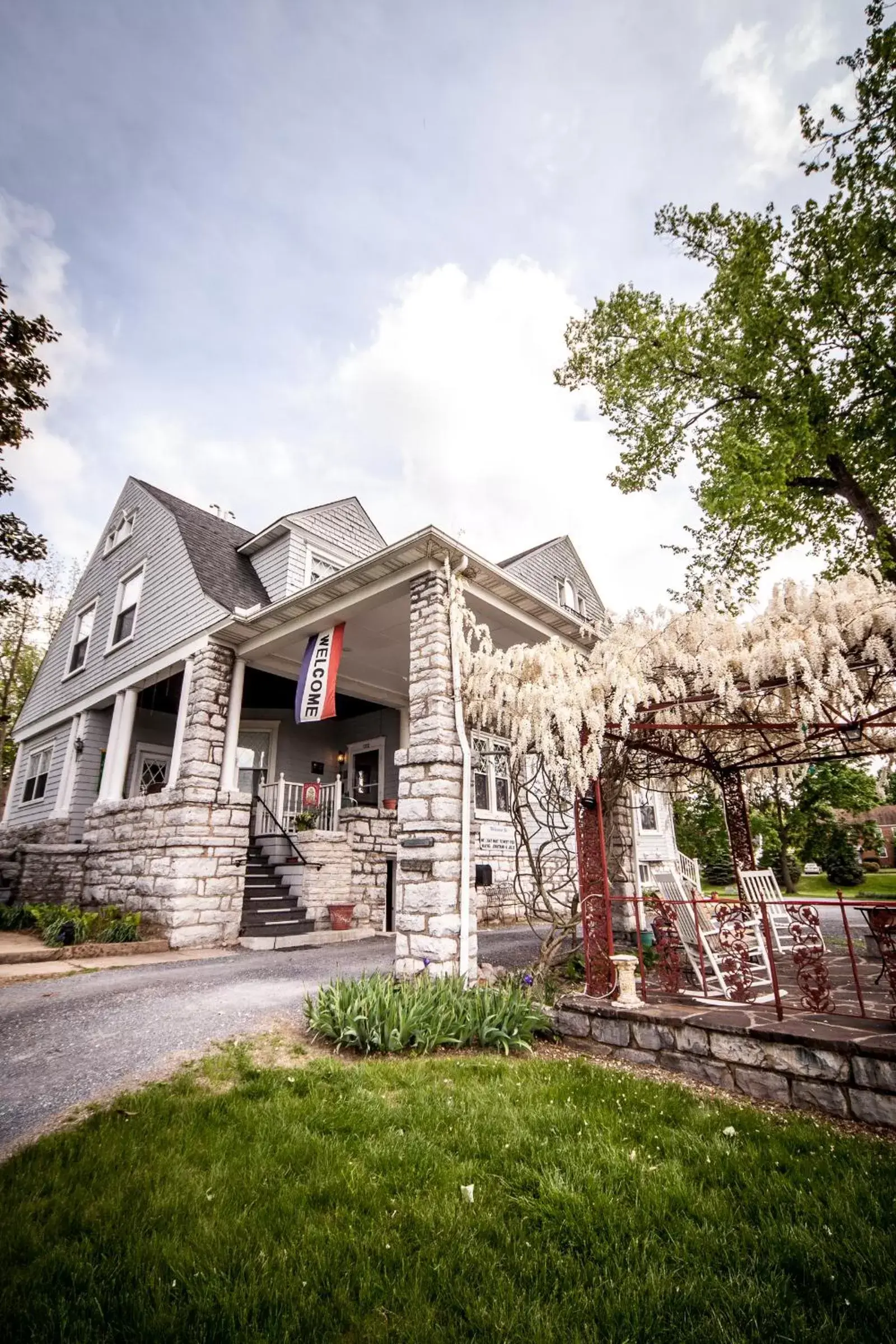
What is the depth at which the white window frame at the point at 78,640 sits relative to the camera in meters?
13.6

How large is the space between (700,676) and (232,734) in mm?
7366

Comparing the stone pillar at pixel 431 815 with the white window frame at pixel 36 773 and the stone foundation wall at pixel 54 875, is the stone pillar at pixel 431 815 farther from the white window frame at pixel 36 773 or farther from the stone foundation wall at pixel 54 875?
the white window frame at pixel 36 773

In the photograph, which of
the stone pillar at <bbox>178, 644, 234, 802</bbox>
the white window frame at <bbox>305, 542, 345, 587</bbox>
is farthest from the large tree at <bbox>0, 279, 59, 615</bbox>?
the white window frame at <bbox>305, 542, 345, 587</bbox>

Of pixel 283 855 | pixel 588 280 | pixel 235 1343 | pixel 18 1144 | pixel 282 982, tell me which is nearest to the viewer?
pixel 235 1343

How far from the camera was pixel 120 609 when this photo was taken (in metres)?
12.9

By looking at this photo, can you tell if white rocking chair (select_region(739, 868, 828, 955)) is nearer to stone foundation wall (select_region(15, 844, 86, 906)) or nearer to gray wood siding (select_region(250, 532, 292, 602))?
gray wood siding (select_region(250, 532, 292, 602))

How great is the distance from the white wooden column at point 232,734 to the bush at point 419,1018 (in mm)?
5430

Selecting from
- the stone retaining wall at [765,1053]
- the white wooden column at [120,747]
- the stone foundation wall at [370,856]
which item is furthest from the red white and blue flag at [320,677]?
the stone retaining wall at [765,1053]

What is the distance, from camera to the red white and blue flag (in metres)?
8.23

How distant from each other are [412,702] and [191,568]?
622 centimetres

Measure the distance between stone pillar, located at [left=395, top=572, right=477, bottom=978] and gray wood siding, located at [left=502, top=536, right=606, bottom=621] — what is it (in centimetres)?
661

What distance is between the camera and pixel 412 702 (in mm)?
6711

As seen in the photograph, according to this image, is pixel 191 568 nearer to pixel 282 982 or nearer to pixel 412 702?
pixel 412 702

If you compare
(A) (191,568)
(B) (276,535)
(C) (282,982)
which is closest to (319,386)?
(B) (276,535)
